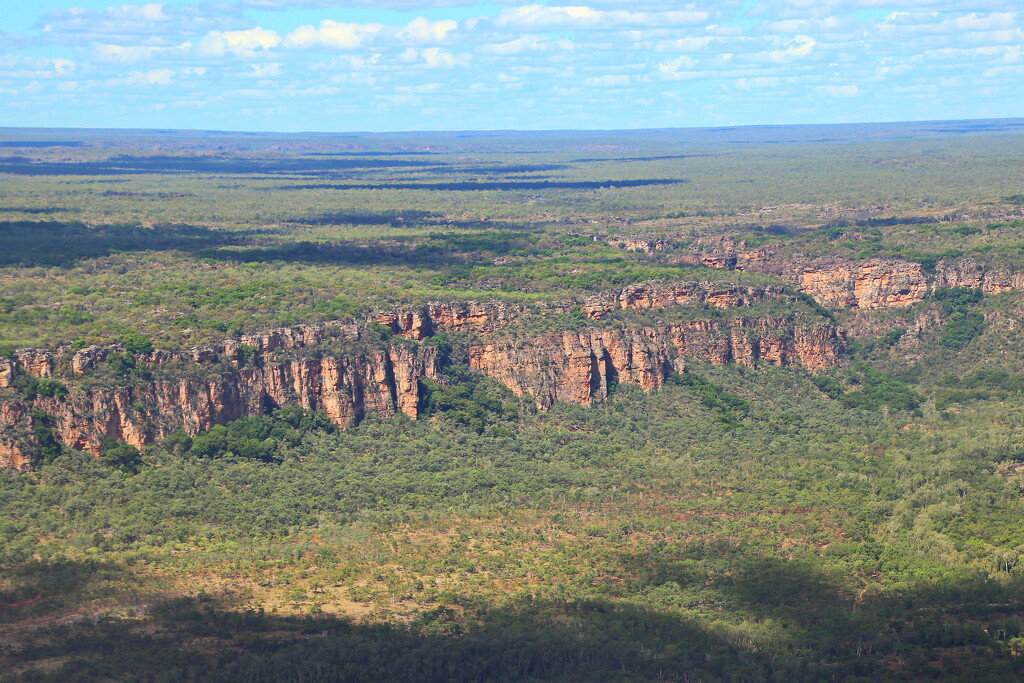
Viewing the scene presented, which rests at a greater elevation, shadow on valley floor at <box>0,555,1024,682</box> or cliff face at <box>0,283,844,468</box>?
cliff face at <box>0,283,844,468</box>

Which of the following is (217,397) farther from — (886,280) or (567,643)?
(886,280)

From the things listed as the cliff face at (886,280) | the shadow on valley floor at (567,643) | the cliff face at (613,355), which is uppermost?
the cliff face at (886,280)

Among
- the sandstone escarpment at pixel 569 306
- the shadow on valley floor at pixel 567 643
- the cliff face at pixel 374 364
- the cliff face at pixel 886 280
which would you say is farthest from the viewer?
the cliff face at pixel 886 280

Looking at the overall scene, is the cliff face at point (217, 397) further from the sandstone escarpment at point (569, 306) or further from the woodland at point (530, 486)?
the sandstone escarpment at point (569, 306)

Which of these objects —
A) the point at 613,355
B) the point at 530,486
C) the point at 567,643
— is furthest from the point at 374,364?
the point at 567,643

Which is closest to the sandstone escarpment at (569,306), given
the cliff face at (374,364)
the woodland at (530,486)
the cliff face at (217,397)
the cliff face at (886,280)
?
the cliff face at (374,364)

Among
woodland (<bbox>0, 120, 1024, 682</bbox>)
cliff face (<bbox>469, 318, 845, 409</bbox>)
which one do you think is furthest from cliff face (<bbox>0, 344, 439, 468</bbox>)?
cliff face (<bbox>469, 318, 845, 409</bbox>)

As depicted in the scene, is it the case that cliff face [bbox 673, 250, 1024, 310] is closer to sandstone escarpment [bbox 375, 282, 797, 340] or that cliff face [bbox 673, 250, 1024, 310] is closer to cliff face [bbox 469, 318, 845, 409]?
sandstone escarpment [bbox 375, 282, 797, 340]
